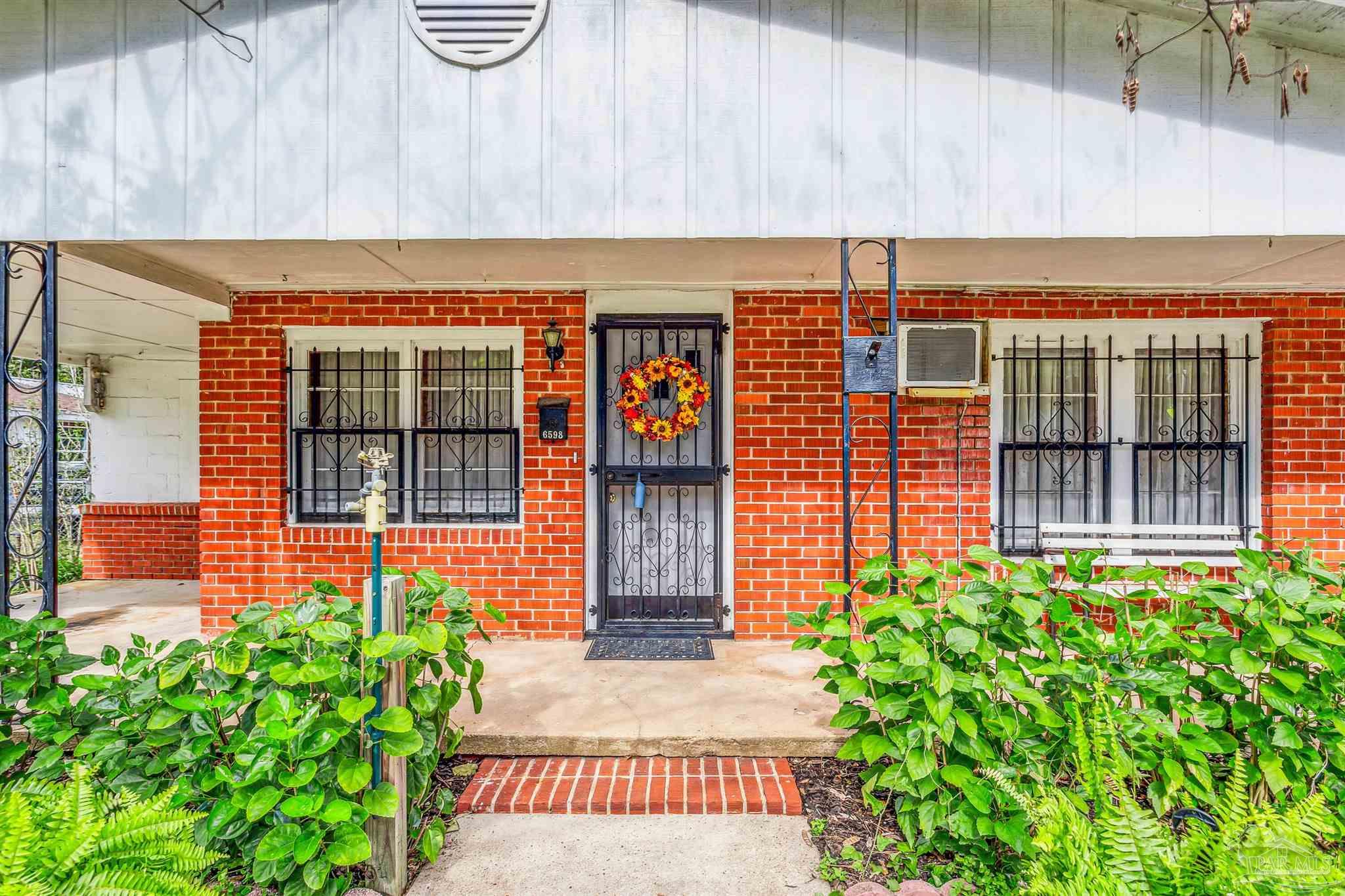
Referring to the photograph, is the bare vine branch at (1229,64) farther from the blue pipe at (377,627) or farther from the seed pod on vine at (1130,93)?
the blue pipe at (377,627)

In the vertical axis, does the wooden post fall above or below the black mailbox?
below

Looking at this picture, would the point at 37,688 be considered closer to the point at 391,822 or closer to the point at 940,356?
the point at 391,822

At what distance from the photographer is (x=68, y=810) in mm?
1790

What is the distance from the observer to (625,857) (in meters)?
2.27

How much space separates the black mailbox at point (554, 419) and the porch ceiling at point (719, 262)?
0.74 metres

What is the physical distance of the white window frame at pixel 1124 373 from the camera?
4172 mm

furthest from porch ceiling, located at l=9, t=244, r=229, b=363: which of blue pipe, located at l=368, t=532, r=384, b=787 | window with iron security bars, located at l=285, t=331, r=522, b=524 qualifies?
blue pipe, located at l=368, t=532, r=384, b=787

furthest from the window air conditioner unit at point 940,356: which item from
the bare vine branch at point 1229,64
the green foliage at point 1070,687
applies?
the green foliage at point 1070,687

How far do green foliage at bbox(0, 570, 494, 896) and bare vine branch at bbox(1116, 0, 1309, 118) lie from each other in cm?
340

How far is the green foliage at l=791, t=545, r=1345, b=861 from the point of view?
212cm

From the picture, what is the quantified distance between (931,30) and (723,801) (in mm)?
3286

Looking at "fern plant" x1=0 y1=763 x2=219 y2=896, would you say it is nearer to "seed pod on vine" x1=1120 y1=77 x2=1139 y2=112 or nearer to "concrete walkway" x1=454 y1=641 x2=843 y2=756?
"concrete walkway" x1=454 y1=641 x2=843 y2=756

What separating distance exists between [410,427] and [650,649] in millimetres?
2183

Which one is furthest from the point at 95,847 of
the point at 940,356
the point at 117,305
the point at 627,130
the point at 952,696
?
the point at 940,356
